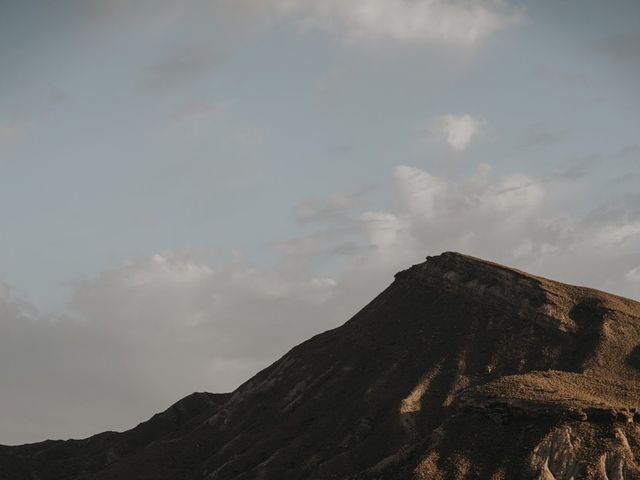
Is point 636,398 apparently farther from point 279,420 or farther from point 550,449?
point 279,420

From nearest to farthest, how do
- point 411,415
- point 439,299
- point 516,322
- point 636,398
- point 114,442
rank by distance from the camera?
point 636,398 < point 411,415 < point 516,322 < point 439,299 < point 114,442

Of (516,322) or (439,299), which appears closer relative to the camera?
(516,322)

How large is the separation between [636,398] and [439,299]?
44010 mm

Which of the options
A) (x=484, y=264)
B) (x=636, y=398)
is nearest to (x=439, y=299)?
(x=484, y=264)

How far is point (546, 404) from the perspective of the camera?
380 feet

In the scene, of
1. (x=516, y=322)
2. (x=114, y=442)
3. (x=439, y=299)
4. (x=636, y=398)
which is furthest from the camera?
(x=114, y=442)

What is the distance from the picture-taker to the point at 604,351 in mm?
137125

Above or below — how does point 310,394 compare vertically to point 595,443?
above

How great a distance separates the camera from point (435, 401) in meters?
132

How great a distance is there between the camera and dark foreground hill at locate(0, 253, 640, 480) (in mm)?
111875

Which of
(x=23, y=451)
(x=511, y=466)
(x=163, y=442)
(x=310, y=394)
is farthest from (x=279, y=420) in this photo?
(x=23, y=451)

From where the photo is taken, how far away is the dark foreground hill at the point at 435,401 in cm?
11188

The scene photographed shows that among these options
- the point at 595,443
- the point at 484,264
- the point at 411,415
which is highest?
the point at 484,264

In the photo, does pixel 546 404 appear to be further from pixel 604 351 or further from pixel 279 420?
pixel 279 420
